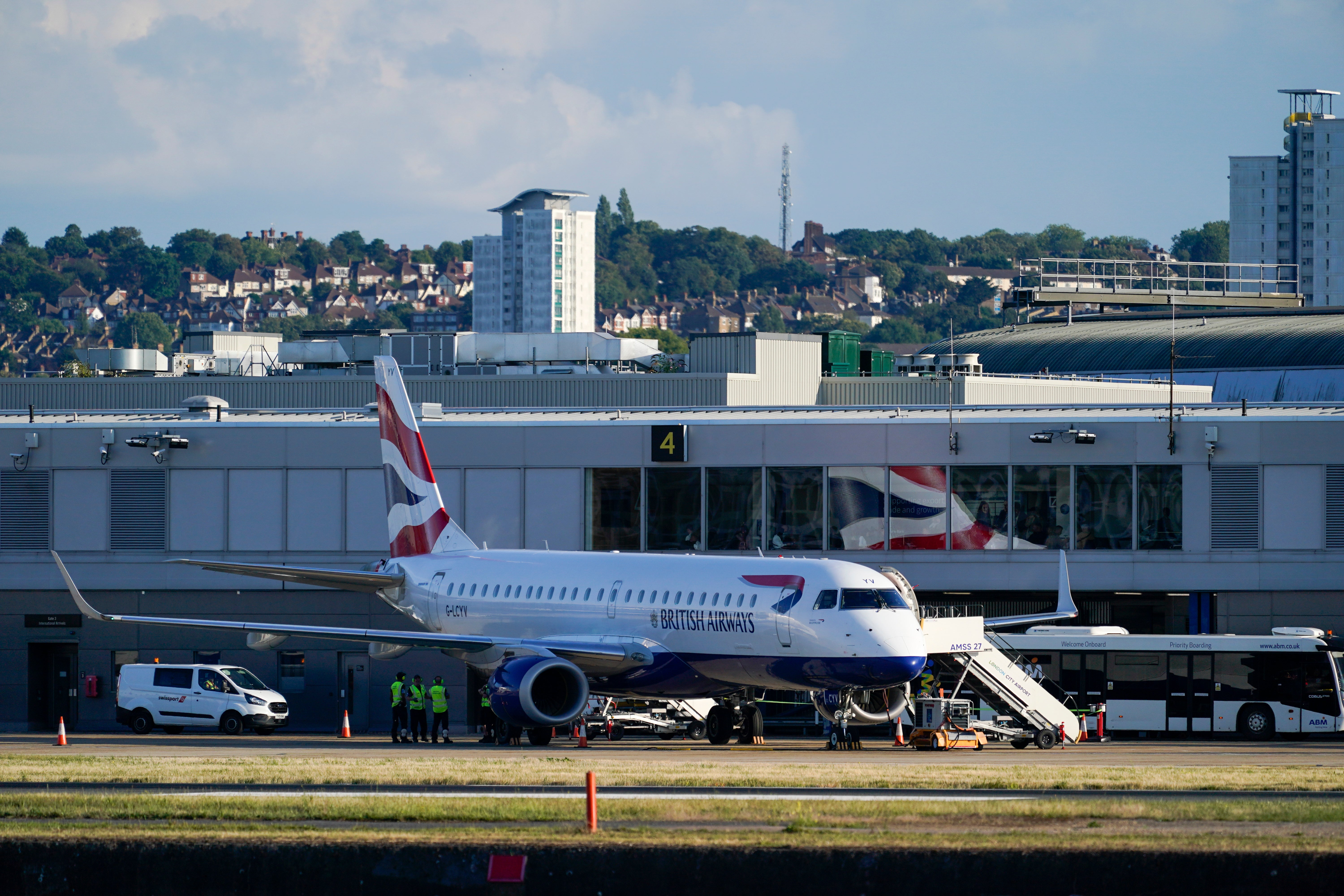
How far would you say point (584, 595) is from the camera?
40.0 meters

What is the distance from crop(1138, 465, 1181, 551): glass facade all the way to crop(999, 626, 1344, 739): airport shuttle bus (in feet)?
12.9

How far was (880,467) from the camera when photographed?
49.9 meters

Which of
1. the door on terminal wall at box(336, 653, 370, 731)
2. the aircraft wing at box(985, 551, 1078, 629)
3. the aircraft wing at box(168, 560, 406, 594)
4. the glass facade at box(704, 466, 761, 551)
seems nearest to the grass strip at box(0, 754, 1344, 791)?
the aircraft wing at box(168, 560, 406, 594)

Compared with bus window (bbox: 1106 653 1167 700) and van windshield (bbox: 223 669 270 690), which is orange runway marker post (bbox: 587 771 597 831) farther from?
van windshield (bbox: 223 669 270 690)

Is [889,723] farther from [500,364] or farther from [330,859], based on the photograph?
[500,364]

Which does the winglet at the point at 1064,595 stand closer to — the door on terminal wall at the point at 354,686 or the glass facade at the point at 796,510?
the glass facade at the point at 796,510

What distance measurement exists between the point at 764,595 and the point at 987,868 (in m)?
17.9

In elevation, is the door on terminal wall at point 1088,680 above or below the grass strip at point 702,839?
below

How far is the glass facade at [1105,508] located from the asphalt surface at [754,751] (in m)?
6.29

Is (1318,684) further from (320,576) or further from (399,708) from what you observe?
(320,576)

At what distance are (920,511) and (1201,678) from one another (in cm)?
901

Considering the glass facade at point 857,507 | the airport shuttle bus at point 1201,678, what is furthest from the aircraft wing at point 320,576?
the airport shuttle bus at point 1201,678

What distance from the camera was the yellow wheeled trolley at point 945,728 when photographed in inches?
1517

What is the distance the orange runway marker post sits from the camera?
19.6 m
